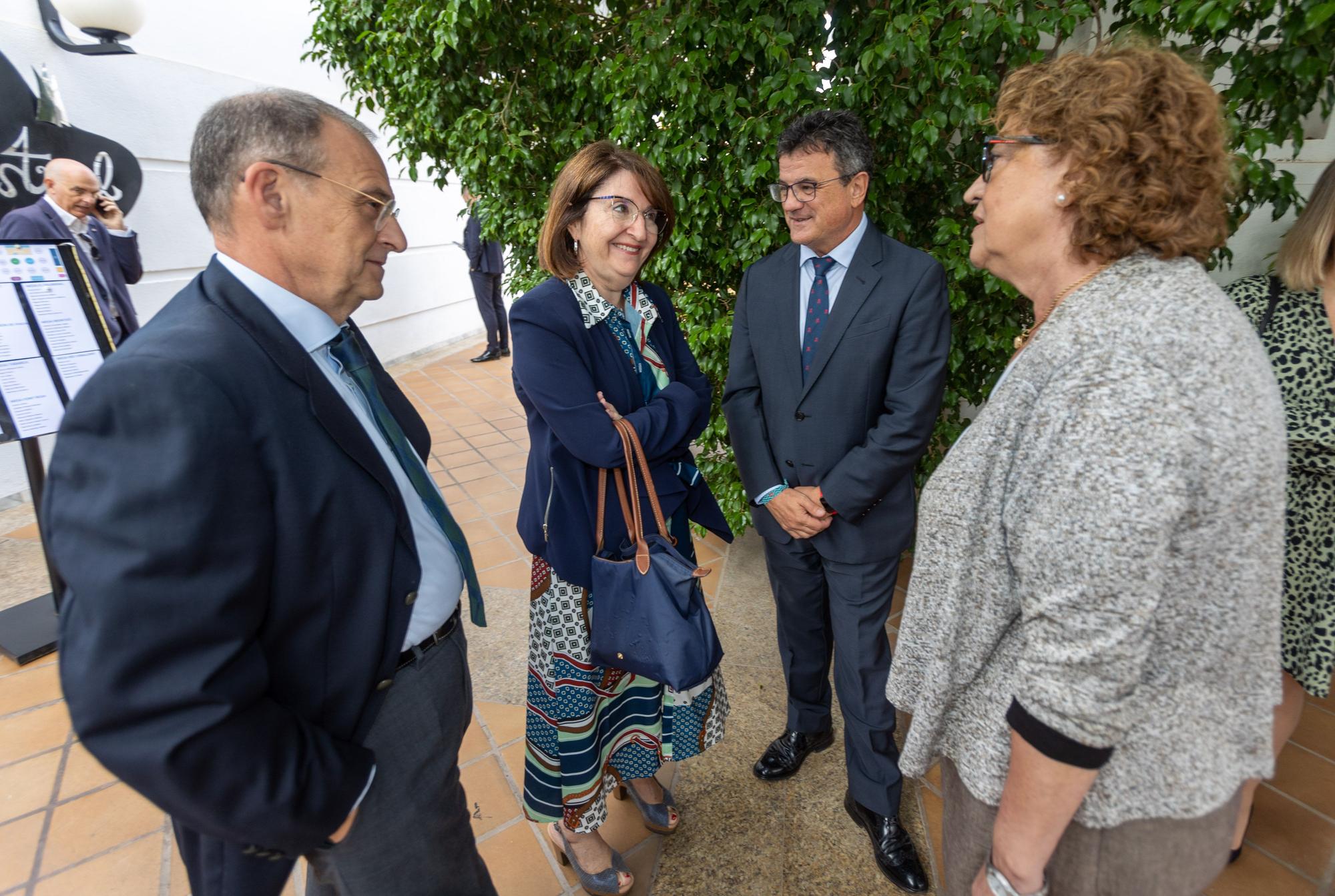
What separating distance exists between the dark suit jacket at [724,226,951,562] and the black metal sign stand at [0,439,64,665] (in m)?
3.08

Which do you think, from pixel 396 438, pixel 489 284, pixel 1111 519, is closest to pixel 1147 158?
pixel 1111 519

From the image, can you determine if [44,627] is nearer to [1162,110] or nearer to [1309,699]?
[1162,110]

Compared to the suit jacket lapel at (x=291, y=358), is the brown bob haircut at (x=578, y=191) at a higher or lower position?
higher

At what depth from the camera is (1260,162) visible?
81.7 inches

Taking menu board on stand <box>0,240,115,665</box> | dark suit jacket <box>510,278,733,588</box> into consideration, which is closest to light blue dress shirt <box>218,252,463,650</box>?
dark suit jacket <box>510,278,733,588</box>

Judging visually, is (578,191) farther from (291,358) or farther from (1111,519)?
(1111,519)

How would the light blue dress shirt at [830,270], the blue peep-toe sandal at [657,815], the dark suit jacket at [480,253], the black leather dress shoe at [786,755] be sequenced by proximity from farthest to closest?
the dark suit jacket at [480,253] < the black leather dress shoe at [786,755] < the blue peep-toe sandal at [657,815] < the light blue dress shirt at [830,270]

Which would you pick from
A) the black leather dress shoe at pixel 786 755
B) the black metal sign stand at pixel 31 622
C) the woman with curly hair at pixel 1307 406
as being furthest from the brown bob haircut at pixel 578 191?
the black metal sign stand at pixel 31 622

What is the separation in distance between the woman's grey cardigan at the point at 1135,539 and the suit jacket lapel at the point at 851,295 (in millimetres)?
953

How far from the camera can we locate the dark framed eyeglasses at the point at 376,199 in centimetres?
105

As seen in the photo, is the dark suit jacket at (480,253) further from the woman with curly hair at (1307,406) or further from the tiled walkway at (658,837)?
the woman with curly hair at (1307,406)

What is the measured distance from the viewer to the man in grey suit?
1887 mm

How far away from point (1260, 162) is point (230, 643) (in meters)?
2.95

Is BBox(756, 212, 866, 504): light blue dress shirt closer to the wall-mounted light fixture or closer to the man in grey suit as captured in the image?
the man in grey suit
